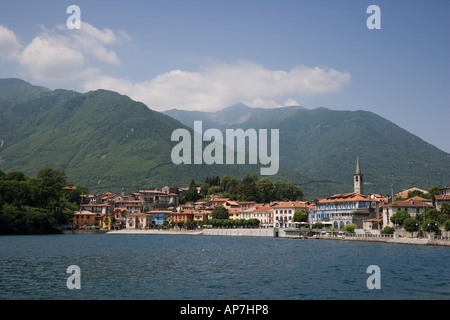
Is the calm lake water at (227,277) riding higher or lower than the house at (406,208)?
lower

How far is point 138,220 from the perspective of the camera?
11919 centimetres

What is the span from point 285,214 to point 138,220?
1637 inches

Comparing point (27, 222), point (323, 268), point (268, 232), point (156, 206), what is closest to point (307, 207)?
point (268, 232)

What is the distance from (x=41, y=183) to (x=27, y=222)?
12.9m

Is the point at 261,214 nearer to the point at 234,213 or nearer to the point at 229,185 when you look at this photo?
the point at 234,213

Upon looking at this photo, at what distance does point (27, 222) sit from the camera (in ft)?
289

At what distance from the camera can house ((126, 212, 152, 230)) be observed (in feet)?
388

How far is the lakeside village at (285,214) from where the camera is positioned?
2425 inches

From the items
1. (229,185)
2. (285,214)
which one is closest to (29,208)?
(285,214)

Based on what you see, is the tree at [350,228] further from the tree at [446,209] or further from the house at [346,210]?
the tree at [446,209]

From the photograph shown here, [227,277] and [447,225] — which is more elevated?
[447,225]

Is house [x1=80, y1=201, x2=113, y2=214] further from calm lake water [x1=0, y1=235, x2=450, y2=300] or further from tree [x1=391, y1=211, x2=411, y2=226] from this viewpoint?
tree [x1=391, y1=211, x2=411, y2=226]

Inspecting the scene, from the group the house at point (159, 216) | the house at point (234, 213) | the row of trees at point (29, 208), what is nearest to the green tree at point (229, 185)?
the house at point (234, 213)
